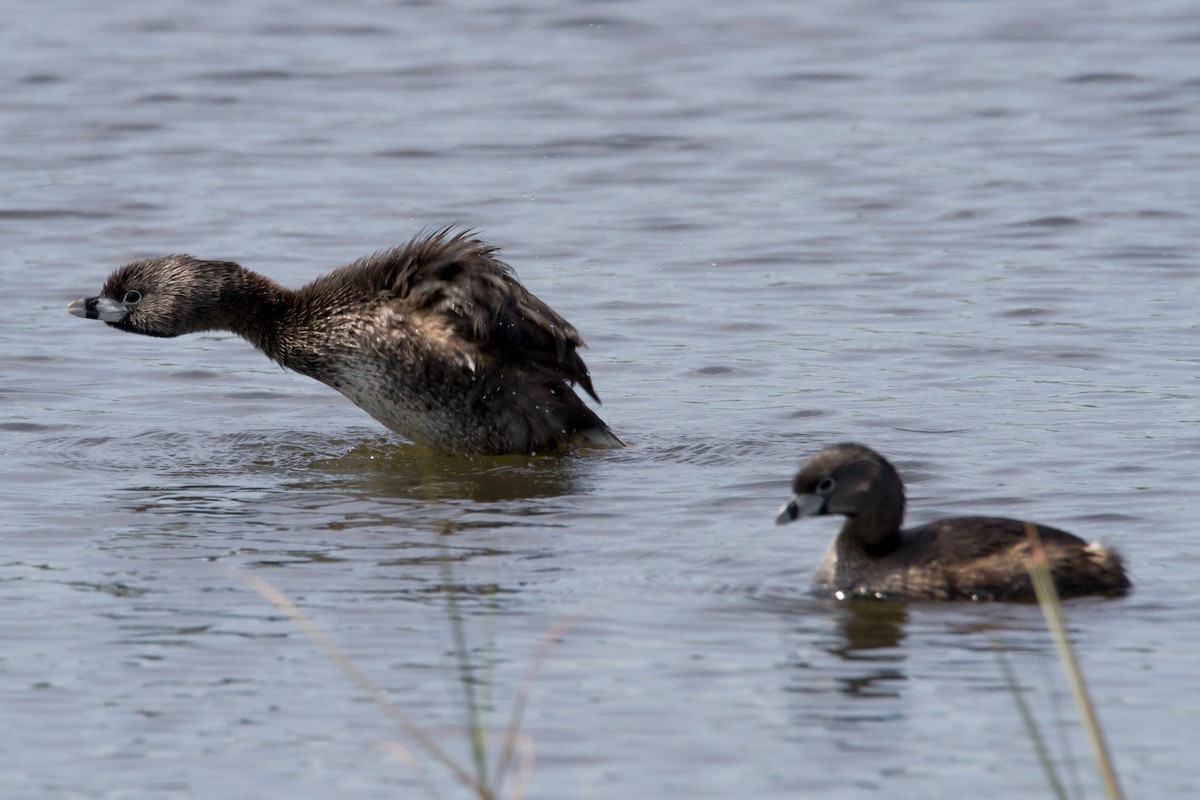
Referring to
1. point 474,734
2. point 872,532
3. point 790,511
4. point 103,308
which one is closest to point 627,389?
point 103,308

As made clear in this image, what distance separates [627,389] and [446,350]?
1836 millimetres

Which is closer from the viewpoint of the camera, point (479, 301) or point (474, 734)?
point (474, 734)

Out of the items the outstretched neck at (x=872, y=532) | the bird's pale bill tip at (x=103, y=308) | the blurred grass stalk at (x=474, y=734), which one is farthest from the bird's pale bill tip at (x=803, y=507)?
the bird's pale bill tip at (x=103, y=308)

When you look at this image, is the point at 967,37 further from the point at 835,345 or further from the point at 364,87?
the point at 835,345

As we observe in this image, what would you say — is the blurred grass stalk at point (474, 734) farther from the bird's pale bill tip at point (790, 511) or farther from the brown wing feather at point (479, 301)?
the brown wing feather at point (479, 301)

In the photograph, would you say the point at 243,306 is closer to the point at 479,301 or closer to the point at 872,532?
the point at 479,301

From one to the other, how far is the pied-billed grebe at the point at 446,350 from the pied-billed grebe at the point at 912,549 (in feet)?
8.71

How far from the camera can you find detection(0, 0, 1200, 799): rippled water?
A: 6477 mm

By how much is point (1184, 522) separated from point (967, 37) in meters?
14.2

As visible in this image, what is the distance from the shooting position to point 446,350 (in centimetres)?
1032

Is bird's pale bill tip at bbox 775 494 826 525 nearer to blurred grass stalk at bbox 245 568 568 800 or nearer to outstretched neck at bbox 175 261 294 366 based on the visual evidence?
blurred grass stalk at bbox 245 568 568 800

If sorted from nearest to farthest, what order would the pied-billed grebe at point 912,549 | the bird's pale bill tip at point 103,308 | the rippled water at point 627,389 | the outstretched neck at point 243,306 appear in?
the rippled water at point 627,389
the pied-billed grebe at point 912,549
the outstretched neck at point 243,306
the bird's pale bill tip at point 103,308

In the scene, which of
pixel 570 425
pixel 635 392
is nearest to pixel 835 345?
pixel 635 392

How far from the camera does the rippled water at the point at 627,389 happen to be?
6.48m
